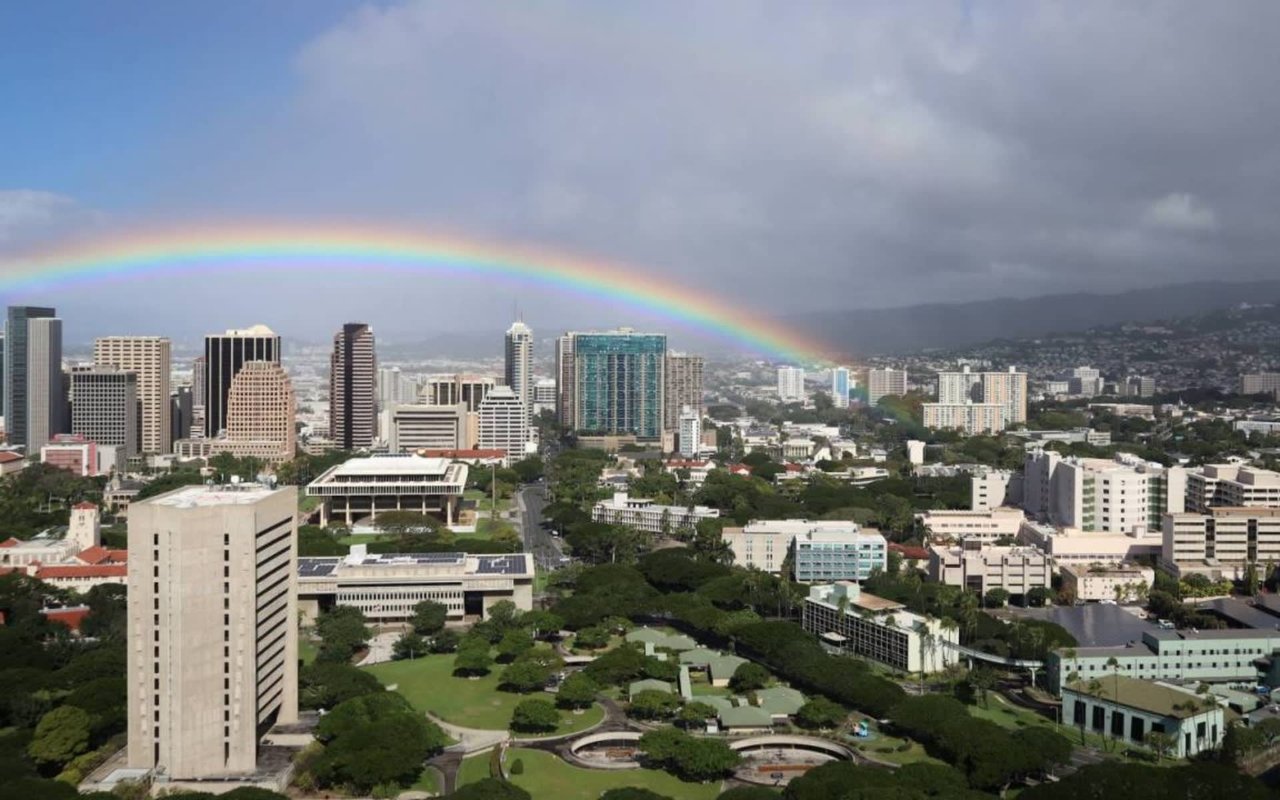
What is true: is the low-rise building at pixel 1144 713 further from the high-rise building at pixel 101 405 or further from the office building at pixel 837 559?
the high-rise building at pixel 101 405

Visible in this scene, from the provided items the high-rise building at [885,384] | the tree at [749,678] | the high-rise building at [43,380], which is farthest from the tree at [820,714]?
the high-rise building at [885,384]

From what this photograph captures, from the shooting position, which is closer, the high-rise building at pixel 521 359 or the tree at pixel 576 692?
the tree at pixel 576 692

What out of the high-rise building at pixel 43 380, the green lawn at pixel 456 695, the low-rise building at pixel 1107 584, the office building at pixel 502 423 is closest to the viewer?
the green lawn at pixel 456 695

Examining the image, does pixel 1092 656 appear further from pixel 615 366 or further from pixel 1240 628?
pixel 615 366

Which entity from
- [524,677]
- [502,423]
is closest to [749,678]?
[524,677]

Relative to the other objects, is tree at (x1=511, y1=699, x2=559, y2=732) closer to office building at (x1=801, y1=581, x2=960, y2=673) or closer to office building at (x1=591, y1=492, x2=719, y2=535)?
office building at (x1=801, y1=581, x2=960, y2=673)

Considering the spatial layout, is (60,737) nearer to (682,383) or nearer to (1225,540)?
(1225,540)
